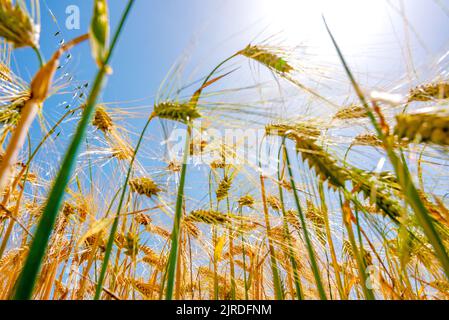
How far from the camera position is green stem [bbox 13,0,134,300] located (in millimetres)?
551

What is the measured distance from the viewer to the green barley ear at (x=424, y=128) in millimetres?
729

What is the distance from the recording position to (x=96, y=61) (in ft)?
2.11

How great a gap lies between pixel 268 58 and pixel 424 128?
33.1 inches

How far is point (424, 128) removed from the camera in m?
0.75

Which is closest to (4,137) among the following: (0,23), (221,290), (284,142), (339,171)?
(0,23)

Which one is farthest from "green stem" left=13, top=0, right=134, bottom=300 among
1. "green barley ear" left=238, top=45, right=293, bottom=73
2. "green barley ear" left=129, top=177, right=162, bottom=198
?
"green barley ear" left=129, top=177, right=162, bottom=198

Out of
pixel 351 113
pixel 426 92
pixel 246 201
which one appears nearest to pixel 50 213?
pixel 351 113

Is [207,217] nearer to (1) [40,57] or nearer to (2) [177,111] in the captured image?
(2) [177,111]

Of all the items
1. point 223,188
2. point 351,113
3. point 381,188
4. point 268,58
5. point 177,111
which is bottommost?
point 381,188

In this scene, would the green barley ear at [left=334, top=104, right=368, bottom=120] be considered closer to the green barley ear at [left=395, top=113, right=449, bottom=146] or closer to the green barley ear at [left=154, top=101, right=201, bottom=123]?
the green barley ear at [left=395, top=113, right=449, bottom=146]

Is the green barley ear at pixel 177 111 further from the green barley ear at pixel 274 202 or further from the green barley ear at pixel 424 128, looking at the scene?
the green barley ear at pixel 274 202

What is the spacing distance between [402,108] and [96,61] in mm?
1122

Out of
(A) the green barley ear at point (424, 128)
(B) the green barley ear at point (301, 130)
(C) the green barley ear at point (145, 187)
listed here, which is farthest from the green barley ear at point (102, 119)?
(A) the green barley ear at point (424, 128)
